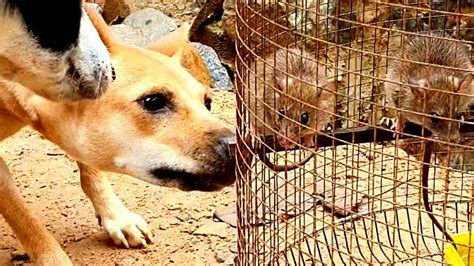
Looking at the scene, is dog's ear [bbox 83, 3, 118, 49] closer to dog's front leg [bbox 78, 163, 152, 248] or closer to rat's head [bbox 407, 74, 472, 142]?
dog's front leg [bbox 78, 163, 152, 248]

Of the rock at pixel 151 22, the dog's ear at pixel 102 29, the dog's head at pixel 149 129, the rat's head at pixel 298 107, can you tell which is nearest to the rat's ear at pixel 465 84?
the rat's head at pixel 298 107

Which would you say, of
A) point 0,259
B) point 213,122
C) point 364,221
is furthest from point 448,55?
point 0,259

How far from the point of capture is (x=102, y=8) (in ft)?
20.5

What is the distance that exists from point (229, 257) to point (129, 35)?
117 inches

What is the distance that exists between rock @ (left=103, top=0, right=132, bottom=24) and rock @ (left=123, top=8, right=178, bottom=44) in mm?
201

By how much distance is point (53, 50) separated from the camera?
2.03 m

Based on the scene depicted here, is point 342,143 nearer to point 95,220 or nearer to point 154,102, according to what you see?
point 154,102

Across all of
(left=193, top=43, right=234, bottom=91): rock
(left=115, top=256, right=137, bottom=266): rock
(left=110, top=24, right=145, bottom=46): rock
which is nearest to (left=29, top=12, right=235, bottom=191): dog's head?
(left=115, top=256, right=137, bottom=266): rock

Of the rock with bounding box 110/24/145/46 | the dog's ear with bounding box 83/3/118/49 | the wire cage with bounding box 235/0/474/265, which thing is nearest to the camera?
the wire cage with bounding box 235/0/474/265

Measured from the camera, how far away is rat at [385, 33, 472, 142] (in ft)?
8.63

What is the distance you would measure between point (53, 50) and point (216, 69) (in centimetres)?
319

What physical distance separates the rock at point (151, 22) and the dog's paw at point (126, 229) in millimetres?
2708

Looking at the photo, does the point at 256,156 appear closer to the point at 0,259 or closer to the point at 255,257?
the point at 255,257

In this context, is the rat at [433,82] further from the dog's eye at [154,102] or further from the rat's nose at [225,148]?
the dog's eye at [154,102]
